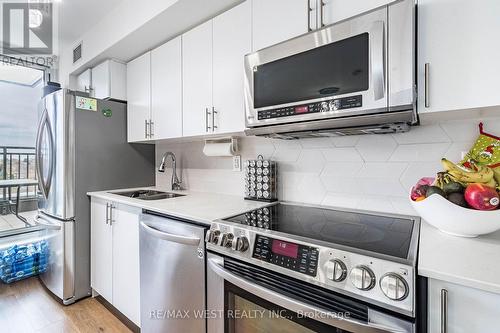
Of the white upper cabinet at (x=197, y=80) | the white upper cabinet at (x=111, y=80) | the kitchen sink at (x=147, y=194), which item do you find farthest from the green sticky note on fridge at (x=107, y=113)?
the white upper cabinet at (x=197, y=80)

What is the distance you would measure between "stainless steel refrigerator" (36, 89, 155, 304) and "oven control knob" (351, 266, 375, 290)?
2.21 meters

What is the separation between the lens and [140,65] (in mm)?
2219

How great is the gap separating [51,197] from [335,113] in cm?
243

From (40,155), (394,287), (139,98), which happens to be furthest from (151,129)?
(394,287)

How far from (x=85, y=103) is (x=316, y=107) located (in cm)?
201

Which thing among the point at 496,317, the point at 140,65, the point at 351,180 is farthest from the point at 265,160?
the point at 140,65

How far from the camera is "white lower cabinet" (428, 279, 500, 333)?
598 millimetres

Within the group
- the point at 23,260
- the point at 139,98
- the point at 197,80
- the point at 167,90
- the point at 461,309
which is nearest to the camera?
the point at 461,309

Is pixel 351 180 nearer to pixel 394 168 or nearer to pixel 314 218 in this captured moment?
pixel 394 168

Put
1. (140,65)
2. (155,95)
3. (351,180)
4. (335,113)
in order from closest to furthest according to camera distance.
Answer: (335,113)
(351,180)
(155,95)
(140,65)

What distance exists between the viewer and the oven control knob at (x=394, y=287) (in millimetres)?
665

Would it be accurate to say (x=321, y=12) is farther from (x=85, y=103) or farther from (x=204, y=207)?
(x=85, y=103)

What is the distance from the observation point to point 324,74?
1095 millimetres

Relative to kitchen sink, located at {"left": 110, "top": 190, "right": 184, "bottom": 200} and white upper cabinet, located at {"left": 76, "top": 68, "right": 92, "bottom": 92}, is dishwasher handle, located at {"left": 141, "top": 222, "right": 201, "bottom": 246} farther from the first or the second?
white upper cabinet, located at {"left": 76, "top": 68, "right": 92, "bottom": 92}
